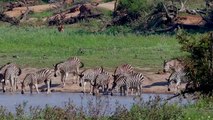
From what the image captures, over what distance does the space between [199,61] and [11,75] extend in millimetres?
9225

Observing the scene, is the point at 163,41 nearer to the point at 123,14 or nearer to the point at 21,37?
the point at 21,37

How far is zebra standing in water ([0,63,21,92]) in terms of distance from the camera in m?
23.7

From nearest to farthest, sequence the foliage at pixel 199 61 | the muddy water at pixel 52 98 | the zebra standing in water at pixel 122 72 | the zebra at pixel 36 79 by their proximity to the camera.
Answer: the foliage at pixel 199 61, the muddy water at pixel 52 98, the zebra standing in water at pixel 122 72, the zebra at pixel 36 79

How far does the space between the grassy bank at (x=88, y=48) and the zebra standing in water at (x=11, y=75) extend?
2.30 m

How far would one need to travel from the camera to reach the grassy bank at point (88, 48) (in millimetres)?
26719

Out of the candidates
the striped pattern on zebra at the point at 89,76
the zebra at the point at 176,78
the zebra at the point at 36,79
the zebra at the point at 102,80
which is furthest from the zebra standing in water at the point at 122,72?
the zebra at the point at 36,79

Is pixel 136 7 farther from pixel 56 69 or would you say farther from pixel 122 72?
pixel 122 72

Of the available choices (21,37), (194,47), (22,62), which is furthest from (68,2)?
(194,47)

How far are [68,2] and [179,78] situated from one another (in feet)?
92.9

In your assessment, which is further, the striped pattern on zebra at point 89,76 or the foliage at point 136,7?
the foliage at point 136,7

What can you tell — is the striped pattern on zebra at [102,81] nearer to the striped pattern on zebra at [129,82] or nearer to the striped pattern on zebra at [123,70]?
the striped pattern on zebra at [129,82]

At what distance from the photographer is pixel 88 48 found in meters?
30.5

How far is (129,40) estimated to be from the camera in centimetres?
3197

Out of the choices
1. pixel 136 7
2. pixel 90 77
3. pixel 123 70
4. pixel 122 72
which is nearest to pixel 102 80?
pixel 90 77
